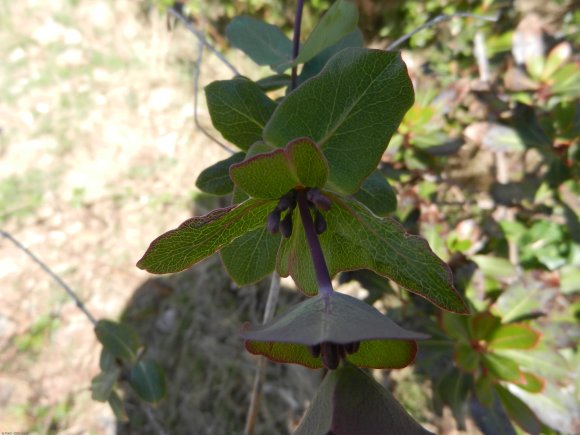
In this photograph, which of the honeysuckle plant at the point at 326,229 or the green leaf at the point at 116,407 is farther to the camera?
the green leaf at the point at 116,407

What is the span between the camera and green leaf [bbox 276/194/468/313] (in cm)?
41

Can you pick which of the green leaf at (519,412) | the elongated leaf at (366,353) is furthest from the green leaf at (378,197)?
the green leaf at (519,412)

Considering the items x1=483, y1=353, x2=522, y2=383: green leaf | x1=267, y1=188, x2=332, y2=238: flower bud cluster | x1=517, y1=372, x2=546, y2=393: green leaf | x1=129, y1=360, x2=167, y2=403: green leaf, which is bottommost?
x1=517, y1=372, x2=546, y2=393: green leaf

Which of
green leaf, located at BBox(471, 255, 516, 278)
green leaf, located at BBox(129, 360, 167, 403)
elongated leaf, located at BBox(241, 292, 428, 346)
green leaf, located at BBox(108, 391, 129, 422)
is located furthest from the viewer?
green leaf, located at BBox(471, 255, 516, 278)

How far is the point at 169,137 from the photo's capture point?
240 centimetres

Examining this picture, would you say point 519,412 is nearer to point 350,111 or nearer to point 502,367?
point 502,367

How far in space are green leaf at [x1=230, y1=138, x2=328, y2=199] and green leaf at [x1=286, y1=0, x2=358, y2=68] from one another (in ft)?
0.64

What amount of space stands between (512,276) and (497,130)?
0.37 m

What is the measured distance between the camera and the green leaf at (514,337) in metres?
1.02

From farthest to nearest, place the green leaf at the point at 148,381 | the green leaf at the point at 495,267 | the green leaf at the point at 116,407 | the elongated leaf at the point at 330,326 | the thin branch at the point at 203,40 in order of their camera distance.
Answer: the green leaf at the point at 495,267 < the green leaf at the point at 148,381 < the green leaf at the point at 116,407 < the thin branch at the point at 203,40 < the elongated leaf at the point at 330,326

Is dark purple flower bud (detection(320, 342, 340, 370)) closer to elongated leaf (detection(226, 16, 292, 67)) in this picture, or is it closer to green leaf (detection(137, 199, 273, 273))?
green leaf (detection(137, 199, 273, 273))

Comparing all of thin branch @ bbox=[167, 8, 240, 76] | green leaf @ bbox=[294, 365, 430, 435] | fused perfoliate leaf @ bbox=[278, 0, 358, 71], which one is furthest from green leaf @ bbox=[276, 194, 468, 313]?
Answer: thin branch @ bbox=[167, 8, 240, 76]

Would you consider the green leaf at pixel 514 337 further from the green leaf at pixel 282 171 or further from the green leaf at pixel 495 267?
the green leaf at pixel 282 171

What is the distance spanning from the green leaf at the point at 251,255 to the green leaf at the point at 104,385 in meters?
0.46
